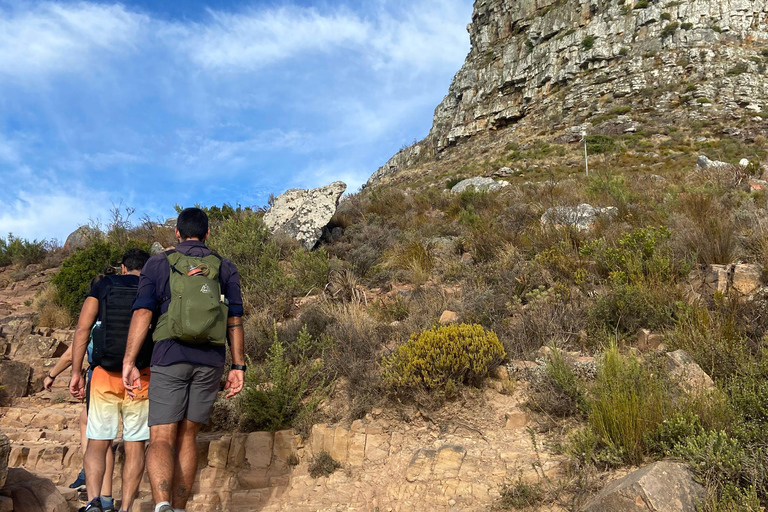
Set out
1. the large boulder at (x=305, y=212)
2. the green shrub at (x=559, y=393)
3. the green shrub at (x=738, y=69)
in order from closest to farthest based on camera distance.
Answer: the green shrub at (x=559, y=393) < the large boulder at (x=305, y=212) < the green shrub at (x=738, y=69)

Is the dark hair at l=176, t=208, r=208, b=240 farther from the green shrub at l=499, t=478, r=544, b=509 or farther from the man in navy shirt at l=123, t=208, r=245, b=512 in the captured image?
the green shrub at l=499, t=478, r=544, b=509

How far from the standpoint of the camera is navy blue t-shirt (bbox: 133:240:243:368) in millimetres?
2824

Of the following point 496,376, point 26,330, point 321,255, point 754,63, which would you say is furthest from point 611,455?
point 754,63

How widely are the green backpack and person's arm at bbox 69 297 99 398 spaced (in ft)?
2.99

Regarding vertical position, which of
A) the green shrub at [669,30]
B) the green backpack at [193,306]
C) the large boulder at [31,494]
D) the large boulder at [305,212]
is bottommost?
the large boulder at [31,494]

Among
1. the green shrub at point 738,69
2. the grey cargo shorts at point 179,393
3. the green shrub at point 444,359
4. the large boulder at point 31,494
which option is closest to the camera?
the grey cargo shorts at point 179,393

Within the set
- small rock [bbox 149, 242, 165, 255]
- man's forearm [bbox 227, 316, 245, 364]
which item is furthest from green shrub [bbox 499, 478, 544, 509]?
small rock [bbox 149, 242, 165, 255]

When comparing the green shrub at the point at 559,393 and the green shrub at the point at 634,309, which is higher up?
the green shrub at the point at 634,309

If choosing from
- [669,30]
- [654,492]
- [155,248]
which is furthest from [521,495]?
[669,30]

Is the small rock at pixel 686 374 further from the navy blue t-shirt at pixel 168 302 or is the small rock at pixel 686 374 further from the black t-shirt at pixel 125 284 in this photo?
the black t-shirt at pixel 125 284

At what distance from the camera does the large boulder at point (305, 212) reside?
9477 millimetres

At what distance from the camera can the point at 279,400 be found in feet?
14.3

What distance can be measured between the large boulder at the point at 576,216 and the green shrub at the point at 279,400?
422cm

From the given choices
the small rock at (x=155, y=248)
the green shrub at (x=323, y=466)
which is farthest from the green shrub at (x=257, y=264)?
the green shrub at (x=323, y=466)
